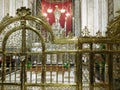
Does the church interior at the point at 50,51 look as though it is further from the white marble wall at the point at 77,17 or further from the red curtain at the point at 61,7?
the red curtain at the point at 61,7

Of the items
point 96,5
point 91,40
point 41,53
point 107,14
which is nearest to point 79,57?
point 91,40

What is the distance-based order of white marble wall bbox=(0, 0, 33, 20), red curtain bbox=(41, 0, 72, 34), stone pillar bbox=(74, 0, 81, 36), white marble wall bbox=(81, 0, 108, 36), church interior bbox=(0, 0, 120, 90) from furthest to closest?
red curtain bbox=(41, 0, 72, 34), stone pillar bbox=(74, 0, 81, 36), white marble wall bbox=(0, 0, 33, 20), white marble wall bbox=(81, 0, 108, 36), church interior bbox=(0, 0, 120, 90)

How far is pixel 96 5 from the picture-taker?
12945 millimetres

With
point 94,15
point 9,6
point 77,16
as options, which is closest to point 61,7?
point 77,16

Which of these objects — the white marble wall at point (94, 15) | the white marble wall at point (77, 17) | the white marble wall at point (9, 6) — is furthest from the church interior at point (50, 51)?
the white marble wall at point (77, 17)

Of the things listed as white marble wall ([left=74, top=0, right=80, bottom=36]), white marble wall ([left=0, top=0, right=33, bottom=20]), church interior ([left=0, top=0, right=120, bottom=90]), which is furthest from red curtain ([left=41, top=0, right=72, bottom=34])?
church interior ([left=0, top=0, right=120, bottom=90])

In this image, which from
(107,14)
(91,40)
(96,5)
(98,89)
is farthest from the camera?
(96,5)

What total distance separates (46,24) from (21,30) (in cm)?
65

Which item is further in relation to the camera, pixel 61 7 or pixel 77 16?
pixel 61 7

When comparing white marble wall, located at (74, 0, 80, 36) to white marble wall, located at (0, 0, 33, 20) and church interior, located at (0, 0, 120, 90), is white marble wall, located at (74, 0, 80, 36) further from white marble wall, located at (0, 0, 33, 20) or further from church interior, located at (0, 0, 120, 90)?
church interior, located at (0, 0, 120, 90)

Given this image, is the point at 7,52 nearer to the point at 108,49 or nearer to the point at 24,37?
the point at 24,37

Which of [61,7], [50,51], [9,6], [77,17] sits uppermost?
[61,7]

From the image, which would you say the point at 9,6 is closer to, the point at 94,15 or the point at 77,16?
the point at 94,15

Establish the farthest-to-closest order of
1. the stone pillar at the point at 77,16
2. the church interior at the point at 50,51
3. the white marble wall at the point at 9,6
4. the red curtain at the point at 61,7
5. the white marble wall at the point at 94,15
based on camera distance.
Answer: the red curtain at the point at 61,7 → the stone pillar at the point at 77,16 → the white marble wall at the point at 9,6 → the white marble wall at the point at 94,15 → the church interior at the point at 50,51
